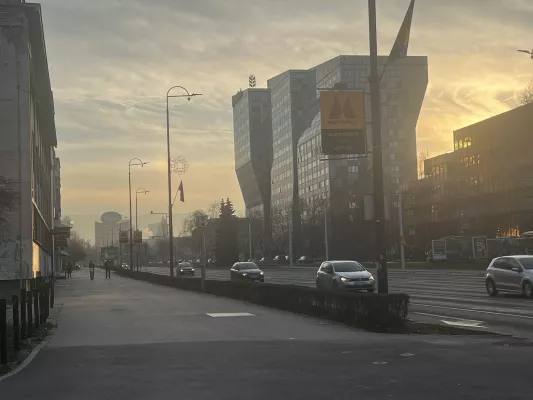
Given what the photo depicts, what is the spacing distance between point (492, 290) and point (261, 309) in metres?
10.8

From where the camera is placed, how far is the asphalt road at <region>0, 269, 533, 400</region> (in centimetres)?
827

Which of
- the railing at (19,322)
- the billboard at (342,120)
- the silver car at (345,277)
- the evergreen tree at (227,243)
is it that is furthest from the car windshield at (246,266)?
the evergreen tree at (227,243)

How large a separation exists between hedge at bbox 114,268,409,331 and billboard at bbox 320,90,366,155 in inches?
141

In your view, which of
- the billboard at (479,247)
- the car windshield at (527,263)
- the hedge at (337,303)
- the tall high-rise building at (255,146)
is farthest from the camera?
the tall high-rise building at (255,146)

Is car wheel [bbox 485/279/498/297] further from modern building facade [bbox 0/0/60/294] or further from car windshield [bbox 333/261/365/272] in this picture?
modern building facade [bbox 0/0/60/294]

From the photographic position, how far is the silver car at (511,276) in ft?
85.8

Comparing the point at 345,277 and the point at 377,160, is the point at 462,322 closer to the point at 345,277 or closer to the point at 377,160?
the point at 377,160

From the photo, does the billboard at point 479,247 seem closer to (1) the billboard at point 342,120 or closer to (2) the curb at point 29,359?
(1) the billboard at point 342,120

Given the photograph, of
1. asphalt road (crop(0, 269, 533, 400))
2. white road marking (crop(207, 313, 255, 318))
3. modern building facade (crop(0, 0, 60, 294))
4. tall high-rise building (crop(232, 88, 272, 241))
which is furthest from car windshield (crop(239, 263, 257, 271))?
tall high-rise building (crop(232, 88, 272, 241))

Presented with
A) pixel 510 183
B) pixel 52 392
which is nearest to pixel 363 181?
pixel 510 183

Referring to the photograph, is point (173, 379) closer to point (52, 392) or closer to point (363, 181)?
point (52, 392)

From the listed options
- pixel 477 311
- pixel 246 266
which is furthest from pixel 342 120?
pixel 246 266

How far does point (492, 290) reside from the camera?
27891 millimetres

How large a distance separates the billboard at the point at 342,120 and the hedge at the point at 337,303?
3.57 meters
